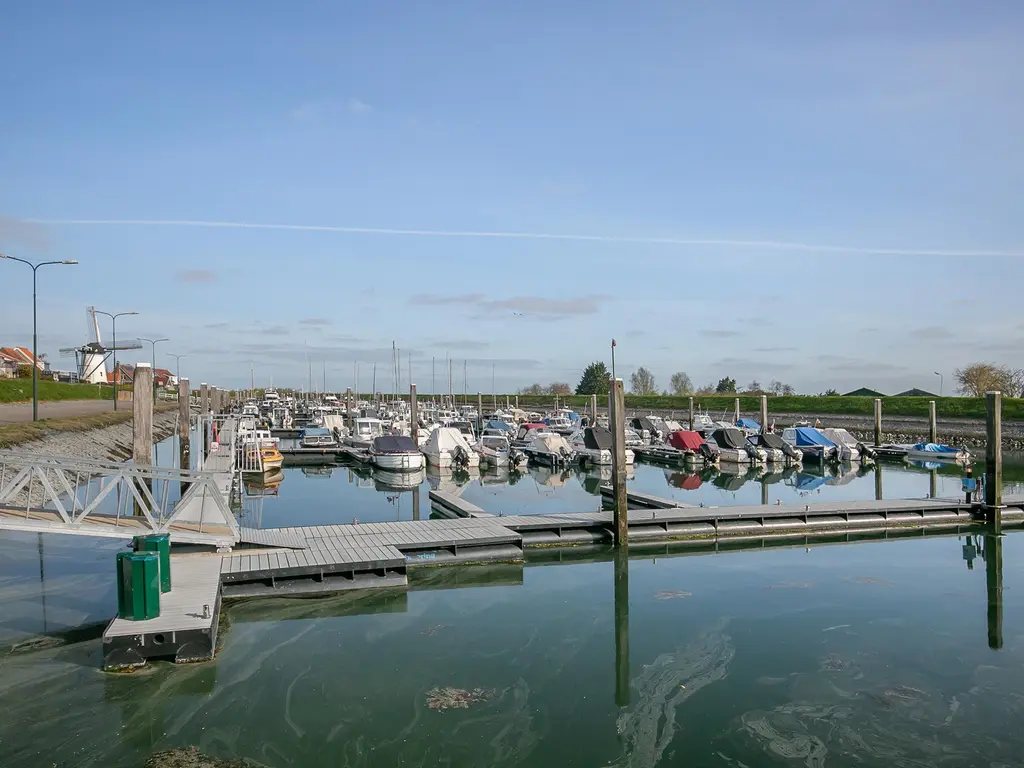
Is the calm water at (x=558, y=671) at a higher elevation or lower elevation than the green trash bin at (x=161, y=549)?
lower

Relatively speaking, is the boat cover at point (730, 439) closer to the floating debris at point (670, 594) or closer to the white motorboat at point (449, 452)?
the white motorboat at point (449, 452)

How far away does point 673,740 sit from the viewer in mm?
9477

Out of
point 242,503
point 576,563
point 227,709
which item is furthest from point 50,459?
point 242,503

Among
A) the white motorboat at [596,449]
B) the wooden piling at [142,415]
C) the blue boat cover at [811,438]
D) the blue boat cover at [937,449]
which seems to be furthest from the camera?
the blue boat cover at [811,438]

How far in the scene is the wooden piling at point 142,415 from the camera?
18.3 meters

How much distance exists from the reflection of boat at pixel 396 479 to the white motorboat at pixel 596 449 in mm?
9391

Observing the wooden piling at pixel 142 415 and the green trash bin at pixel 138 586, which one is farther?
the wooden piling at pixel 142 415

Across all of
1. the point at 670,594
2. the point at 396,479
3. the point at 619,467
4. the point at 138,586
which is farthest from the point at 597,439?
the point at 138,586

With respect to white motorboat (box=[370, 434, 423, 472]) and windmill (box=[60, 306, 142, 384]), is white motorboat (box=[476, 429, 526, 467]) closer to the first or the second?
white motorboat (box=[370, 434, 423, 472])

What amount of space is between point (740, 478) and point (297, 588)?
2913 cm

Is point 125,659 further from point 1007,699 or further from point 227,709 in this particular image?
point 1007,699

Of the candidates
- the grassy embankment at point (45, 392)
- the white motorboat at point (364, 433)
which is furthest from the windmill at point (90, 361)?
the white motorboat at point (364, 433)

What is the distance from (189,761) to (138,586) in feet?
10.9

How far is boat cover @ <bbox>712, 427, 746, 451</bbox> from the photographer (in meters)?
46.0
